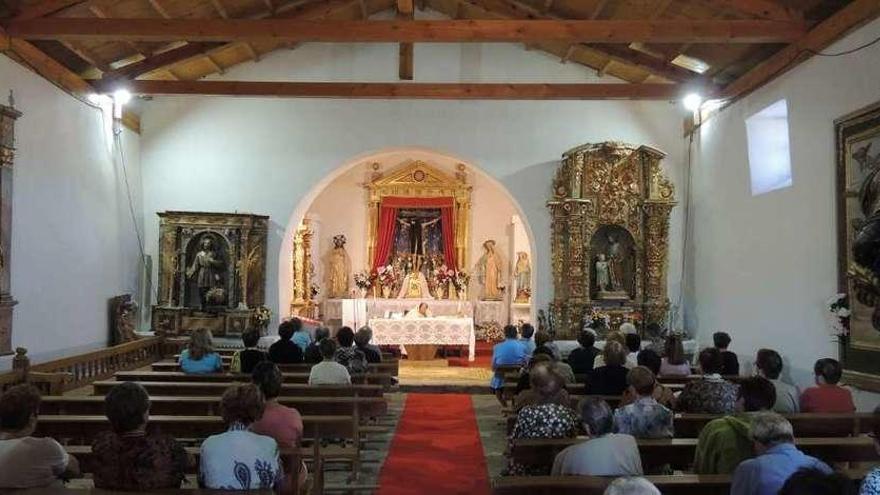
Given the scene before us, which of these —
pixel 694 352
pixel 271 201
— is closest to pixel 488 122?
pixel 271 201

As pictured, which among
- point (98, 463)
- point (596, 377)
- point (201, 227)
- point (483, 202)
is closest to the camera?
point (98, 463)

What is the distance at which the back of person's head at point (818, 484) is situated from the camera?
2115 millimetres

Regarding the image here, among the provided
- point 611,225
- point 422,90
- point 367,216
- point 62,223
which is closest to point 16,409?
point 62,223

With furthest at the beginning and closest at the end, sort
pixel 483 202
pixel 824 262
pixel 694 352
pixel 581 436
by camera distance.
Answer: pixel 483 202
pixel 694 352
pixel 824 262
pixel 581 436

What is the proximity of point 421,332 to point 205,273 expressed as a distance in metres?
3.76

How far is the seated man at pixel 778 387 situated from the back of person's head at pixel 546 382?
168cm

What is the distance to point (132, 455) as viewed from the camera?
3.05 metres

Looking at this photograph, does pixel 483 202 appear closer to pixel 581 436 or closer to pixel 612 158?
pixel 612 158

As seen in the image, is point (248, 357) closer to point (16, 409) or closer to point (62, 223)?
point (16, 409)

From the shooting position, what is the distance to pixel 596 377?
5816 millimetres

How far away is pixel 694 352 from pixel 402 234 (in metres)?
7.16

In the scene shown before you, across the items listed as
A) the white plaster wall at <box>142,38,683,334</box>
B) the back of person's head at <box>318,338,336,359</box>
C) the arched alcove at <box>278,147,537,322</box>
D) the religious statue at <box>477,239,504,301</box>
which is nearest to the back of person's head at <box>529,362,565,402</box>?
the back of person's head at <box>318,338,336,359</box>

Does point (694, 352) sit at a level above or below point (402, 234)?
below

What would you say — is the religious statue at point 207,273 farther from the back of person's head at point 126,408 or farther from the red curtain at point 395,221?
the back of person's head at point 126,408
